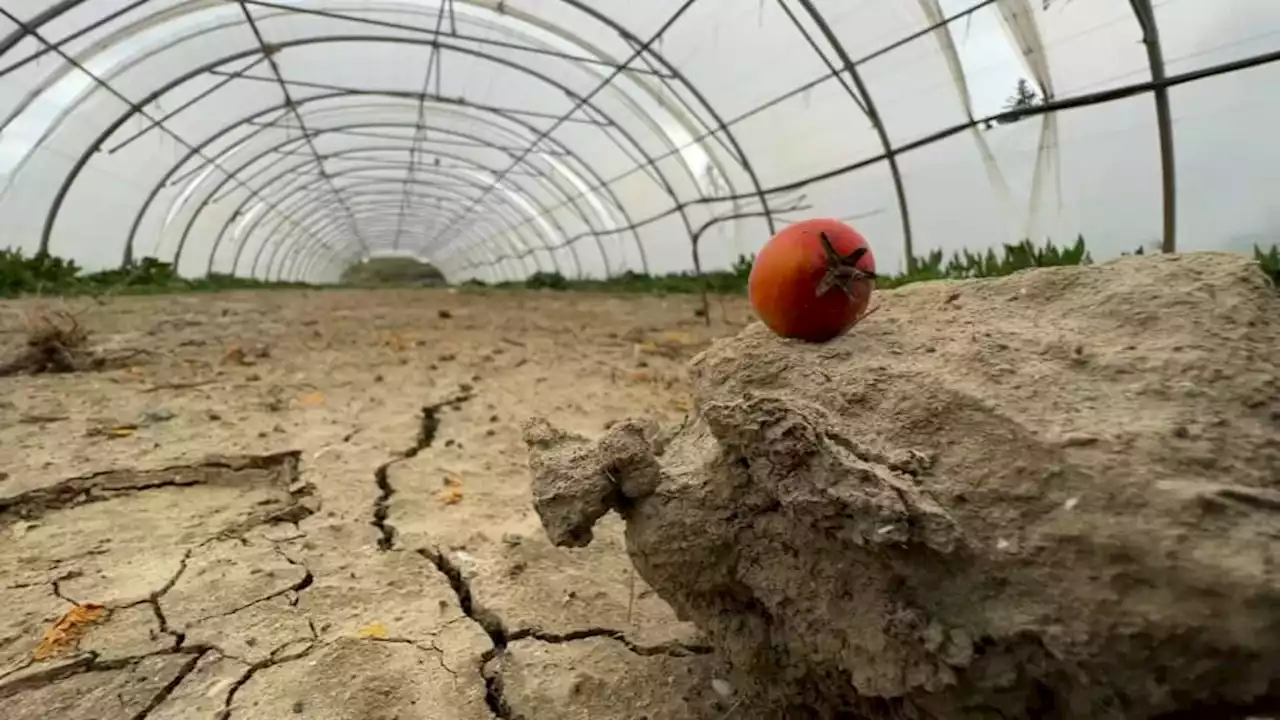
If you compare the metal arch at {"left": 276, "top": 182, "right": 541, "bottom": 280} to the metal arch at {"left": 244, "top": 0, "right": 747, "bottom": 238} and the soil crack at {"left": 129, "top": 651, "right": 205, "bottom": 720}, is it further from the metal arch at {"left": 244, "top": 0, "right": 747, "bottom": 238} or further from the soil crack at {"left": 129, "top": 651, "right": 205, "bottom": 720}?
the soil crack at {"left": 129, "top": 651, "right": 205, "bottom": 720}

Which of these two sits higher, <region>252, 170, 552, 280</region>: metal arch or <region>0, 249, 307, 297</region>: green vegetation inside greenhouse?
<region>252, 170, 552, 280</region>: metal arch

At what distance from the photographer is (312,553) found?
229cm

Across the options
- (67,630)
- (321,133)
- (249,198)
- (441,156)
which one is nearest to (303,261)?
(249,198)

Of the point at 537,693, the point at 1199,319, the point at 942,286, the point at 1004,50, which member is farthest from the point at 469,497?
the point at 1004,50

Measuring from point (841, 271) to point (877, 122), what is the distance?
18.3 ft

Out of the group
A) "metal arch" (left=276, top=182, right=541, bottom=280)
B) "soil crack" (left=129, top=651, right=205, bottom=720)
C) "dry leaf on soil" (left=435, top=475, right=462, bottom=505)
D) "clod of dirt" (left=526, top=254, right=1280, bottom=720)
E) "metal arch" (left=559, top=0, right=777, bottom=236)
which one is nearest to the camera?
"clod of dirt" (left=526, top=254, right=1280, bottom=720)

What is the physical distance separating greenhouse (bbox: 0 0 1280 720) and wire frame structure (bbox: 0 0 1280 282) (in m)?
0.04

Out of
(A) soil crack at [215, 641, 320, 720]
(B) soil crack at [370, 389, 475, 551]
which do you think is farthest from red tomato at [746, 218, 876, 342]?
(B) soil crack at [370, 389, 475, 551]

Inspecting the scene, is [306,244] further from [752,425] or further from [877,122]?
[752,425]

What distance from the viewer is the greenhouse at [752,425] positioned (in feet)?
3.70

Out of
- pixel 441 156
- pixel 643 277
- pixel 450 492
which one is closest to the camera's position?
pixel 450 492

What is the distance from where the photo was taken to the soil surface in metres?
1.66

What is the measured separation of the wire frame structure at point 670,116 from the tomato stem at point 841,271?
361 cm

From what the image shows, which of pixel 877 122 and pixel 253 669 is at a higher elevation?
pixel 877 122
